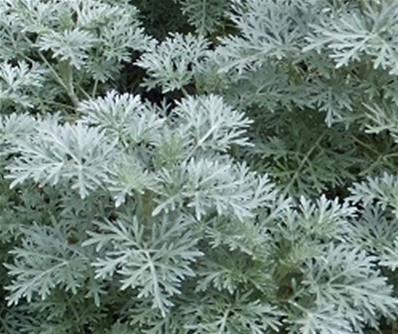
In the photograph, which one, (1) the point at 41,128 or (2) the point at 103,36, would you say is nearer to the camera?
(1) the point at 41,128

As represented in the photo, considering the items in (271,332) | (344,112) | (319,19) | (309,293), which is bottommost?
(271,332)

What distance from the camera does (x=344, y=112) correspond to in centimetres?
189

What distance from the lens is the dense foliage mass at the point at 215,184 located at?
1.57 metres

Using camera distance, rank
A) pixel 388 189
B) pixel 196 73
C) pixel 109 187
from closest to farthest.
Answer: pixel 109 187
pixel 388 189
pixel 196 73

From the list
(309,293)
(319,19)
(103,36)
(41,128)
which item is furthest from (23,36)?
(309,293)

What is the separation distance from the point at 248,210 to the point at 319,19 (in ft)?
1.84

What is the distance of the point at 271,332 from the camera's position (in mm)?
1693

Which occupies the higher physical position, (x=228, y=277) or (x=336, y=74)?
(x=336, y=74)

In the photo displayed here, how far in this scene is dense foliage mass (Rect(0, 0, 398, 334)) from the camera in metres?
1.57

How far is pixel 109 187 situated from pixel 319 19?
69 centimetres

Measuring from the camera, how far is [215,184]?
157 cm

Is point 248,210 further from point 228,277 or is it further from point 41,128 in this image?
point 41,128

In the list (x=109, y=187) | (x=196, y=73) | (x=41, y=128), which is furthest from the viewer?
(x=196, y=73)

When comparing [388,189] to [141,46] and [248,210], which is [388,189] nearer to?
[248,210]
